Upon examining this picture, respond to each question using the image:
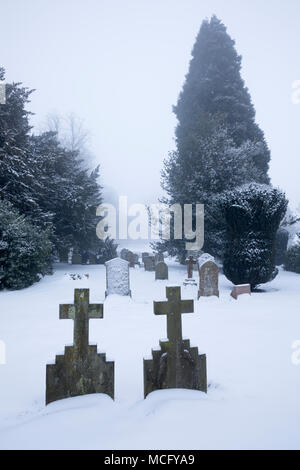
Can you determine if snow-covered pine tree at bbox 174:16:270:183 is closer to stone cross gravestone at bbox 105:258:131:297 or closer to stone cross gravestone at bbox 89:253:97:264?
stone cross gravestone at bbox 89:253:97:264

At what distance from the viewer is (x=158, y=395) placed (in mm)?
2650

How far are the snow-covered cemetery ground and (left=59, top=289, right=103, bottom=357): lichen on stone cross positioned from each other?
0.49m

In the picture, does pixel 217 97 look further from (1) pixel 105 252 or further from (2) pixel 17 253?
(2) pixel 17 253

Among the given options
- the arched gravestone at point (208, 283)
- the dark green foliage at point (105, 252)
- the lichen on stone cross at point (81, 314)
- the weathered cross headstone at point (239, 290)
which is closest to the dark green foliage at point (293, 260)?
the weathered cross headstone at point (239, 290)

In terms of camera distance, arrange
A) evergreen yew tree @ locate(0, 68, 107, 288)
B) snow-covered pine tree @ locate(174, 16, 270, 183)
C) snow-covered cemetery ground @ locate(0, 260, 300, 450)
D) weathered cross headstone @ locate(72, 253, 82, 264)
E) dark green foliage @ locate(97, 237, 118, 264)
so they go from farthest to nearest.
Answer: dark green foliage @ locate(97, 237, 118, 264) → weathered cross headstone @ locate(72, 253, 82, 264) → snow-covered pine tree @ locate(174, 16, 270, 183) → evergreen yew tree @ locate(0, 68, 107, 288) → snow-covered cemetery ground @ locate(0, 260, 300, 450)

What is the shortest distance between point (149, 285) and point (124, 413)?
1035 centimetres

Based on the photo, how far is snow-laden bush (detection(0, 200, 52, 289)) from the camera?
1023 centimetres

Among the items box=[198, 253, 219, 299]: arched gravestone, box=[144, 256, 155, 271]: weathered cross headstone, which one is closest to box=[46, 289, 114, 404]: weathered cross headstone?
box=[198, 253, 219, 299]: arched gravestone

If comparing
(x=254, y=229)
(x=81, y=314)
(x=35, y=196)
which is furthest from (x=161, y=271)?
(x=81, y=314)

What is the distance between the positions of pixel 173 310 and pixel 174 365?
54 cm

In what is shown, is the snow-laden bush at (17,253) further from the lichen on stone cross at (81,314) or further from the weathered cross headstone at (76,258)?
the weathered cross headstone at (76,258)

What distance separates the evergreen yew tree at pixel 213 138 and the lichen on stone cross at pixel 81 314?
1165 cm

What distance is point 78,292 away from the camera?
2896 millimetres

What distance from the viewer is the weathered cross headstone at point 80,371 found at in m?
2.69
